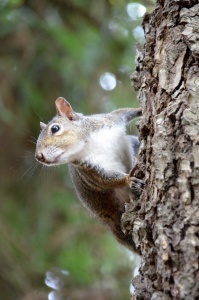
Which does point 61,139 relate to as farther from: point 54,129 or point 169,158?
point 169,158

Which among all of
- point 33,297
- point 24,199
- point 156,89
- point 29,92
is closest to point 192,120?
point 156,89

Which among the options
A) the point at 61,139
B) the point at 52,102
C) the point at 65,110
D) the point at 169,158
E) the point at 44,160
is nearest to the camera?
the point at 169,158

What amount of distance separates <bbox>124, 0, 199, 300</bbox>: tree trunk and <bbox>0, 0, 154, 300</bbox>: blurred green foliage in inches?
94.8

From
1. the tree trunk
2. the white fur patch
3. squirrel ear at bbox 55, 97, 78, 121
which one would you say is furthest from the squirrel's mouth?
the tree trunk

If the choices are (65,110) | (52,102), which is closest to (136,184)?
(65,110)

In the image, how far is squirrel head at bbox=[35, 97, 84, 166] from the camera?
11.2 feet

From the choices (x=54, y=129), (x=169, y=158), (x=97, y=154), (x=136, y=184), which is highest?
(x=54, y=129)

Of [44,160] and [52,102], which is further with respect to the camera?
A: [52,102]

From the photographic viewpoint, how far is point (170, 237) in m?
1.96

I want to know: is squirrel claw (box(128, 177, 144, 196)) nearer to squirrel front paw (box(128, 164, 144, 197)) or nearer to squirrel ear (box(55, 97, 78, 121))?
squirrel front paw (box(128, 164, 144, 197))

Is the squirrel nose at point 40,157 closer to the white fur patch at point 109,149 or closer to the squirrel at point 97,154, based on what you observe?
the squirrel at point 97,154

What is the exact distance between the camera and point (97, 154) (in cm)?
344

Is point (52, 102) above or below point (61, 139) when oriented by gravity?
above

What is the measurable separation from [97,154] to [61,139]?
0.26 metres
